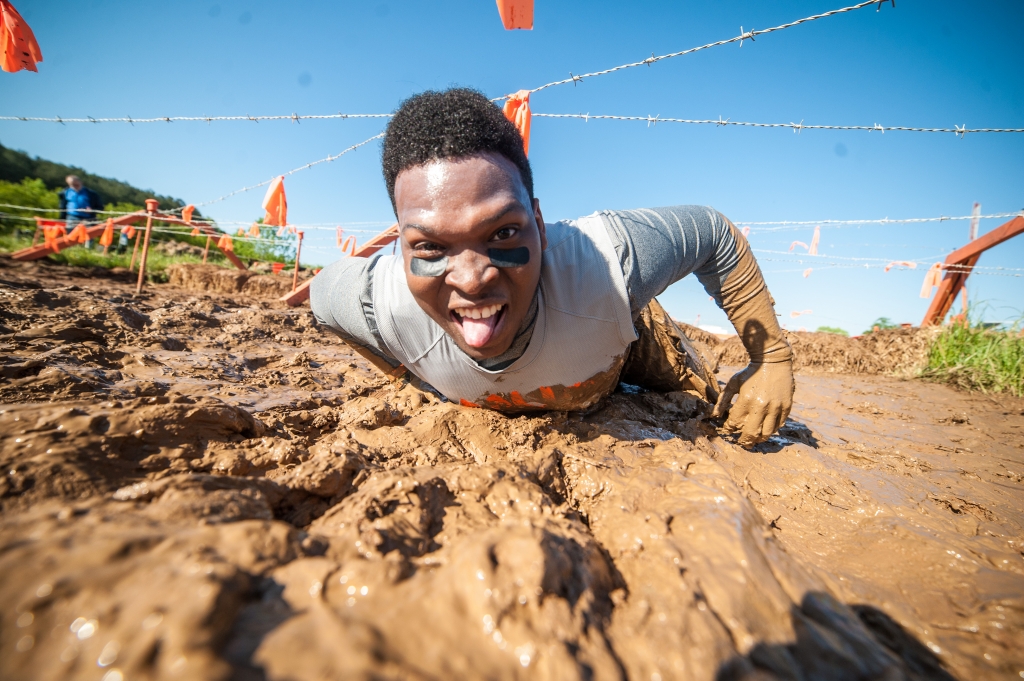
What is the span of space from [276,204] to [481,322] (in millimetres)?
6639

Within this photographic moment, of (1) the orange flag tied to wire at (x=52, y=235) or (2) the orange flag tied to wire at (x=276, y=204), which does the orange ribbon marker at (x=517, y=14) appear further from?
(1) the orange flag tied to wire at (x=52, y=235)

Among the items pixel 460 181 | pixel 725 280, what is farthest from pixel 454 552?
pixel 725 280

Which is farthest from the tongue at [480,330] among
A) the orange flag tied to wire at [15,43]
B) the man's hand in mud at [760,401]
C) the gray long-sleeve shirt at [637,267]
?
the orange flag tied to wire at [15,43]

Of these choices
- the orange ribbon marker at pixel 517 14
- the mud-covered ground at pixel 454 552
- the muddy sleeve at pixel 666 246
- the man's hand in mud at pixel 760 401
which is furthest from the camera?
the orange ribbon marker at pixel 517 14

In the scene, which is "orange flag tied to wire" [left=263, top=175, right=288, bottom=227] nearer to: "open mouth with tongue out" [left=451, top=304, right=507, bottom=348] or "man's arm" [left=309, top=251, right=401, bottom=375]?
"man's arm" [left=309, top=251, right=401, bottom=375]

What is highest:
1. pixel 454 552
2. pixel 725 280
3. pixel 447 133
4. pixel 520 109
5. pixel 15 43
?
pixel 520 109

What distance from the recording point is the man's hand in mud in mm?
2113

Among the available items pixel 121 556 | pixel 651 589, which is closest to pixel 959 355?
pixel 651 589

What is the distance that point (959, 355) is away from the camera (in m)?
5.10

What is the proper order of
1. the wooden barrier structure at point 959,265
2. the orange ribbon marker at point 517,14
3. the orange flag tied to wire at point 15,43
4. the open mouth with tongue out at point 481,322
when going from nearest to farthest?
the open mouth with tongue out at point 481,322 < the orange ribbon marker at point 517,14 < the orange flag tied to wire at point 15,43 < the wooden barrier structure at point 959,265

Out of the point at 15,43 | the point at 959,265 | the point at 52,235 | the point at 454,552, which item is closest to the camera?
the point at 454,552

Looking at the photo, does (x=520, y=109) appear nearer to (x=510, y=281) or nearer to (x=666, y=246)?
(x=666, y=246)

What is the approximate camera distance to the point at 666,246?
190cm

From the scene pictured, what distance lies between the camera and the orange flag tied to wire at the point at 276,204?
6723 millimetres
